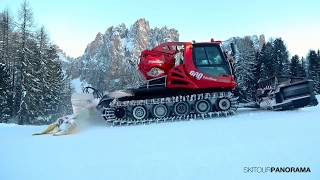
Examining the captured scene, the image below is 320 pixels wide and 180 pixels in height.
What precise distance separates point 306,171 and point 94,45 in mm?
146336

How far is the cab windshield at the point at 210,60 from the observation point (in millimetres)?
13328

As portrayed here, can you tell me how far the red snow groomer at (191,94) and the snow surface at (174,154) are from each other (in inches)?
119

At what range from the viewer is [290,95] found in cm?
1349

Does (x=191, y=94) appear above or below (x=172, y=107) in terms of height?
above

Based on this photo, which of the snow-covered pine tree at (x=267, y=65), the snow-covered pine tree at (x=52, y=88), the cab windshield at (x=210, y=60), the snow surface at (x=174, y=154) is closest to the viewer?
the snow surface at (x=174, y=154)

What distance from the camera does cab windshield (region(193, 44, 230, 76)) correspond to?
13328mm

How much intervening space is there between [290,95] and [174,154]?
7.63 metres

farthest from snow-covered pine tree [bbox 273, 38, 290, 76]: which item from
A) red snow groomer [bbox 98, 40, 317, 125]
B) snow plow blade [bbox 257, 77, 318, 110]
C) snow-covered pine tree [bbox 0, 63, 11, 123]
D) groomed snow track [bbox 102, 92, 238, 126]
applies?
groomed snow track [bbox 102, 92, 238, 126]

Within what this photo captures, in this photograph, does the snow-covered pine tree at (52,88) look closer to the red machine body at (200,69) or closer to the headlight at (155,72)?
the headlight at (155,72)

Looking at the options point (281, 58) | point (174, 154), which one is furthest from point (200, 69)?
point (281, 58)

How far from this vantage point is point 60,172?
21.3 feet

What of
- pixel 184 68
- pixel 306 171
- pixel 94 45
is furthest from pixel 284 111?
pixel 94 45

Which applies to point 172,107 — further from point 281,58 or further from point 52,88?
point 281,58

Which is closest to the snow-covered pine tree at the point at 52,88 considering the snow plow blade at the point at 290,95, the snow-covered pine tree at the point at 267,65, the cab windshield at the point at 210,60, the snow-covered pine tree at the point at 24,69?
the snow-covered pine tree at the point at 24,69
